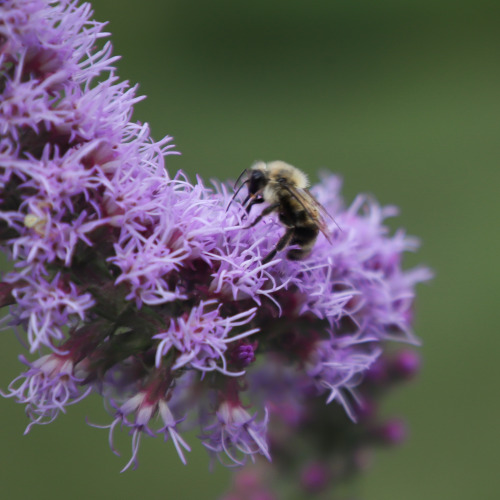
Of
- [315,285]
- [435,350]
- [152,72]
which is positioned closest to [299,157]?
[152,72]

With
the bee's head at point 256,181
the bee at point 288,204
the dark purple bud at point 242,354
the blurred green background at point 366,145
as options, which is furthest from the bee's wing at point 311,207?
the blurred green background at point 366,145

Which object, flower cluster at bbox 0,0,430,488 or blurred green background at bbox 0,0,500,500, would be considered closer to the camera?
flower cluster at bbox 0,0,430,488

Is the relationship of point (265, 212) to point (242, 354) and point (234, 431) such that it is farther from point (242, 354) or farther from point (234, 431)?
point (234, 431)

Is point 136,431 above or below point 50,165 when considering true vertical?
below

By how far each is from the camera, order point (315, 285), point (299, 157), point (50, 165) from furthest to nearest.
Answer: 1. point (299, 157)
2. point (315, 285)
3. point (50, 165)

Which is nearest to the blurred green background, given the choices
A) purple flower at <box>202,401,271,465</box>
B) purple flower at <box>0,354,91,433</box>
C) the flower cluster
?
purple flower at <box>202,401,271,465</box>

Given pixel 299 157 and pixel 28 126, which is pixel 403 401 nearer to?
pixel 299 157

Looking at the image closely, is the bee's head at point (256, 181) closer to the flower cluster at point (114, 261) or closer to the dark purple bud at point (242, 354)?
the flower cluster at point (114, 261)

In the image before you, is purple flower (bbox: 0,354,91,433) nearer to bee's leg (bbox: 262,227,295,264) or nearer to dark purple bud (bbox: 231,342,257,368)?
dark purple bud (bbox: 231,342,257,368)
